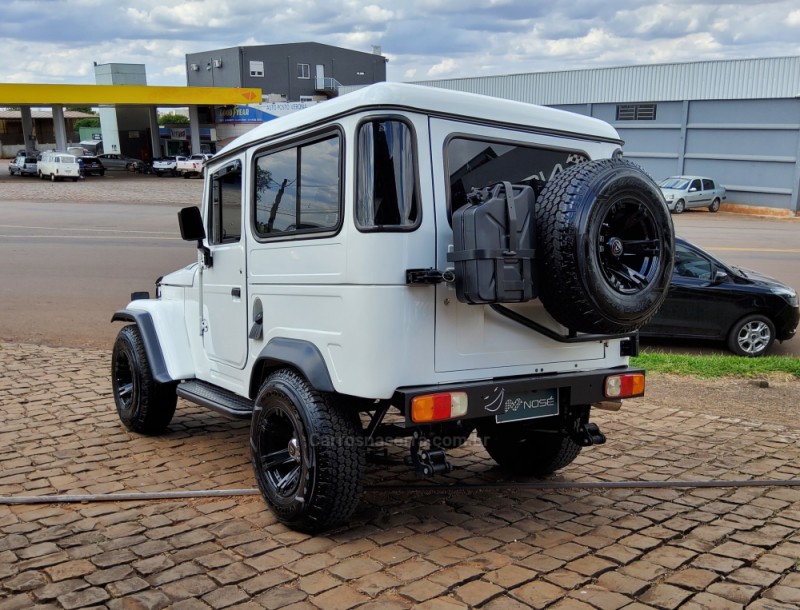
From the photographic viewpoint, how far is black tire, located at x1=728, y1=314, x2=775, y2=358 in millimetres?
9711

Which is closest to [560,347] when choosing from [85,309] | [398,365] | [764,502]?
[398,365]

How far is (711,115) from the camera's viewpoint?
34969 mm

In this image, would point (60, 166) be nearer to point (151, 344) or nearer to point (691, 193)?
point (691, 193)

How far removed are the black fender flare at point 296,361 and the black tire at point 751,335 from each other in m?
7.05

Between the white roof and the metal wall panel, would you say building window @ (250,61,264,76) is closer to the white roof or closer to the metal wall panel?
the metal wall panel

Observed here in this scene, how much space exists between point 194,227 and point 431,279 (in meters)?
2.34

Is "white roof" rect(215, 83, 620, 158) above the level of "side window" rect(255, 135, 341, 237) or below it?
above

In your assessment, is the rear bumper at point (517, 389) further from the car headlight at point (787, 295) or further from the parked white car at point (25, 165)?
the parked white car at point (25, 165)

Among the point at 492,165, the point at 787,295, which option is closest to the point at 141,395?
the point at 492,165

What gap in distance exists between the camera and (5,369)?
836 cm

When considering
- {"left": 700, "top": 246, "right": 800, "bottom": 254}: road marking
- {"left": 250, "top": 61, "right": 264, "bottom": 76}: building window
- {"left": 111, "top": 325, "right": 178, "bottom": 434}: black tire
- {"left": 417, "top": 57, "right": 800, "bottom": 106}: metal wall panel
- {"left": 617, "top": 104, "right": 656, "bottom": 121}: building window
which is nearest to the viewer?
{"left": 111, "top": 325, "right": 178, "bottom": 434}: black tire

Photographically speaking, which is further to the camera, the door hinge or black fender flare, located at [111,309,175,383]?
black fender flare, located at [111,309,175,383]

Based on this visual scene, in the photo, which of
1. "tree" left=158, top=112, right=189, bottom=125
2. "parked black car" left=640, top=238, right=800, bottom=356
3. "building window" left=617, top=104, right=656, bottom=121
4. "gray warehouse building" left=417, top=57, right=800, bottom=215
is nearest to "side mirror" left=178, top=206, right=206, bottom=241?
"parked black car" left=640, top=238, right=800, bottom=356

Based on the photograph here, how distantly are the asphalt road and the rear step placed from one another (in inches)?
180
